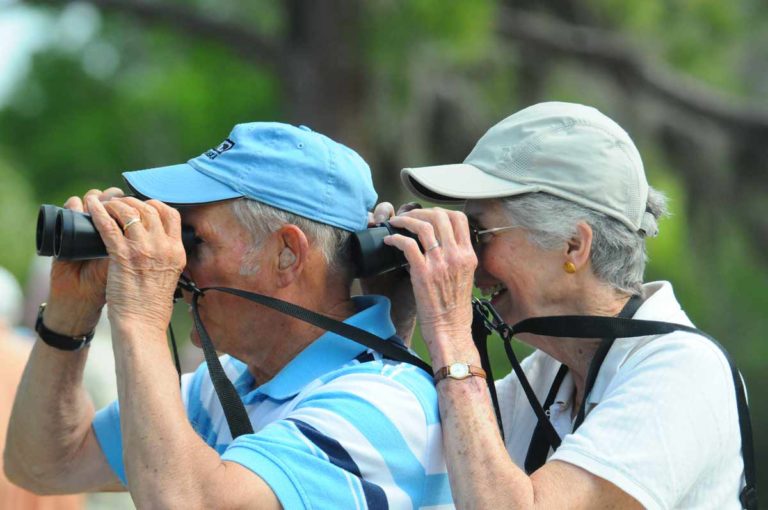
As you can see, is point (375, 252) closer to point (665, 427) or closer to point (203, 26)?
point (665, 427)

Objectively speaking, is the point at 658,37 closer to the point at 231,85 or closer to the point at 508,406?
the point at 508,406

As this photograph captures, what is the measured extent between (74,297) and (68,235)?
0.48 metres

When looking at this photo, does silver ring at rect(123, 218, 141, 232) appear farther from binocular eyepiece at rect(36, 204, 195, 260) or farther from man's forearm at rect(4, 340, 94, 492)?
man's forearm at rect(4, 340, 94, 492)

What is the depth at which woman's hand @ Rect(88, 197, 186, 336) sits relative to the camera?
237 centimetres

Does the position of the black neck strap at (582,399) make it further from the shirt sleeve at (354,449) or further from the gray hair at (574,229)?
the shirt sleeve at (354,449)

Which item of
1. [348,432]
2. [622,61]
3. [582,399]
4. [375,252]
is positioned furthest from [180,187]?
[622,61]

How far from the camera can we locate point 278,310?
2623mm

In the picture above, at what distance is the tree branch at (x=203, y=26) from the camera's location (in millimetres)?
8562

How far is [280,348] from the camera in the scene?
8.86ft

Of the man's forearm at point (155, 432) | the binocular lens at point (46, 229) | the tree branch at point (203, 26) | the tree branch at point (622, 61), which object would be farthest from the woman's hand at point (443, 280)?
the tree branch at point (622, 61)

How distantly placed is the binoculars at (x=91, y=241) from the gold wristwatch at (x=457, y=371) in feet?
1.00

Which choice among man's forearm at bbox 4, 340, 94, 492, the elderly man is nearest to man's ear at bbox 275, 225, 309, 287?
the elderly man

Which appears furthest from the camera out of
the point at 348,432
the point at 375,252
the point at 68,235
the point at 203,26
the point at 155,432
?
the point at 203,26

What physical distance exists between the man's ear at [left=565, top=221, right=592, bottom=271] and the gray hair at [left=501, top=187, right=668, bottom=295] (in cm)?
1
